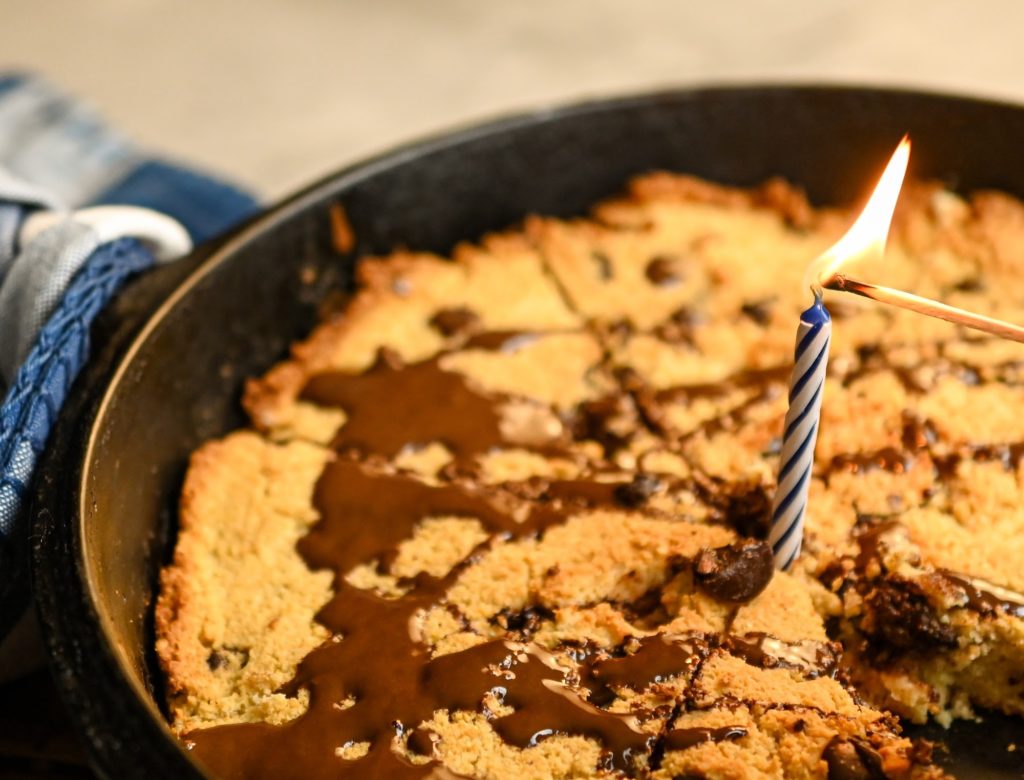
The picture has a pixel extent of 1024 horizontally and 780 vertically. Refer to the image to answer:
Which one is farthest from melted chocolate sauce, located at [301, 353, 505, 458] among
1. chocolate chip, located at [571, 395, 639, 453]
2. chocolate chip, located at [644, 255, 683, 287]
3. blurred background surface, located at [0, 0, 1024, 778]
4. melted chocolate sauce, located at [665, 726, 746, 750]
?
blurred background surface, located at [0, 0, 1024, 778]

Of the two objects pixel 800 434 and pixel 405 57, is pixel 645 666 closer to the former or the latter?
pixel 800 434

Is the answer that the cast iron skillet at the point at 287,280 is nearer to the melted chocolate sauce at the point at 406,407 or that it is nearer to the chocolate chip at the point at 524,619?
the melted chocolate sauce at the point at 406,407

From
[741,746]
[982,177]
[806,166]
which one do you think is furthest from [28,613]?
[982,177]

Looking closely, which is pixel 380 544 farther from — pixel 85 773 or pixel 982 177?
pixel 982 177

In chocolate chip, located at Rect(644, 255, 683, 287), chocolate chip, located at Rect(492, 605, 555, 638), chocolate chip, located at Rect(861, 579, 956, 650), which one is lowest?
chocolate chip, located at Rect(492, 605, 555, 638)

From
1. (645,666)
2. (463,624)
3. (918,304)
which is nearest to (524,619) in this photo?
(463,624)

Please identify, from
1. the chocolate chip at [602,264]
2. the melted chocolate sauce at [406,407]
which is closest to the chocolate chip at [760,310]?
the chocolate chip at [602,264]

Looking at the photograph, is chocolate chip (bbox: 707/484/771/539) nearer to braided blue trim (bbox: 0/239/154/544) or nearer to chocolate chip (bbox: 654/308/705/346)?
chocolate chip (bbox: 654/308/705/346)
